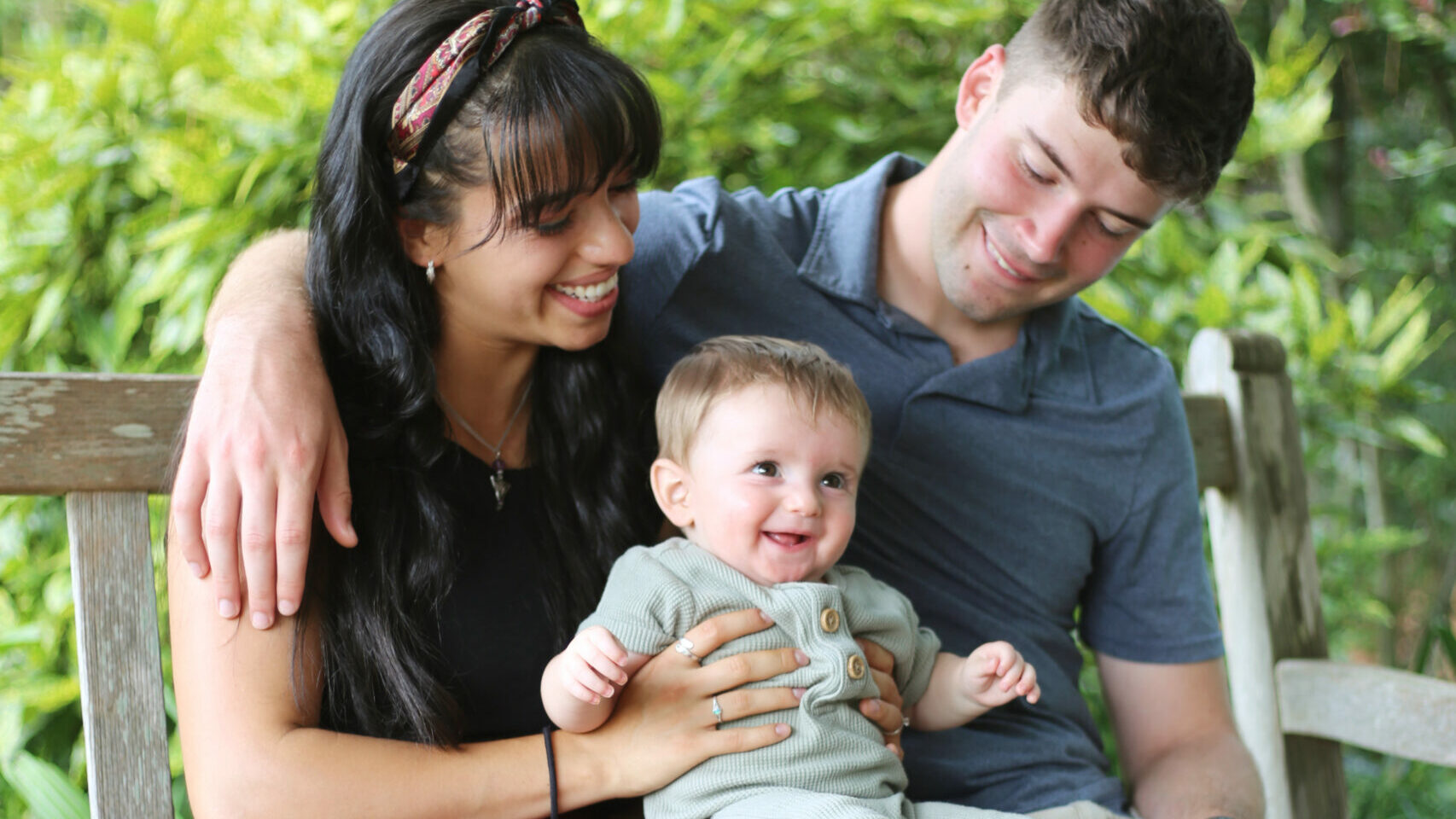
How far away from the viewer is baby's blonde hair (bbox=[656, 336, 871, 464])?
1.50 meters

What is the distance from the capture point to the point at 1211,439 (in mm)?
2215

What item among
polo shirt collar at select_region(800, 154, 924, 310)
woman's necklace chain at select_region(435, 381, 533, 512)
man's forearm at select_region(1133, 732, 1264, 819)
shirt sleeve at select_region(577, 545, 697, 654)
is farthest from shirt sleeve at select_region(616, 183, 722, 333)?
man's forearm at select_region(1133, 732, 1264, 819)

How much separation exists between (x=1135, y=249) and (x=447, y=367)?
5.65ft

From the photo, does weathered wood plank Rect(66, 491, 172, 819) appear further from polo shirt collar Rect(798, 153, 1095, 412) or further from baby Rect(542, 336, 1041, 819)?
polo shirt collar Rect(798, 153, 1095, 412)

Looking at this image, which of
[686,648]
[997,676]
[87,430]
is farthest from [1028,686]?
[87,430]

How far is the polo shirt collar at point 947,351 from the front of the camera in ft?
6.42

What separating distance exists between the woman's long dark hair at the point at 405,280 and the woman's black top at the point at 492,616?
3cm

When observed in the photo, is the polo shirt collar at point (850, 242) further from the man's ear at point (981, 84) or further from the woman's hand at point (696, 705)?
the woman's hand at point (696, 705)

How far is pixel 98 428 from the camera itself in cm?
145

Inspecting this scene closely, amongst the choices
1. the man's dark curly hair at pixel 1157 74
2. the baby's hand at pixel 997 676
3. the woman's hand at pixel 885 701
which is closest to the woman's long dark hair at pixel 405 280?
the woman's hand at pixel 885 701

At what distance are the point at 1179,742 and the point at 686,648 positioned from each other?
1.00m

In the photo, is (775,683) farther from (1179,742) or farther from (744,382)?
(1179,742)

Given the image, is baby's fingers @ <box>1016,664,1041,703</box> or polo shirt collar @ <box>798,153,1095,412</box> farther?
polo shirt collar @ <box>798,153,1095,412</box>

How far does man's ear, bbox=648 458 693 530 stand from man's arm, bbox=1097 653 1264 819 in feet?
3.11
